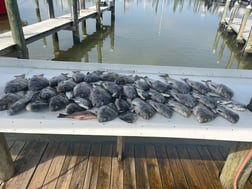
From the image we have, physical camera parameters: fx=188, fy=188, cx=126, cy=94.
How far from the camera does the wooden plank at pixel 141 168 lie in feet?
7.34

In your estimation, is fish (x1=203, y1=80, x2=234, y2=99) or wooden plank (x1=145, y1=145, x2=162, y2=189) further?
wooden plank (x1=145, y1=145, x2=162, y2=189)

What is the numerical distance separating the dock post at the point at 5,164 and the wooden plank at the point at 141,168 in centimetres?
148

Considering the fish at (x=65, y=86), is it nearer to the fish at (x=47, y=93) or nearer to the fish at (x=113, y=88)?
the fish at (x=47, y=93)

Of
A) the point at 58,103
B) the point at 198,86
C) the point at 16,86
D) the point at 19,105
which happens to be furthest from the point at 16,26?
the point at 198,86

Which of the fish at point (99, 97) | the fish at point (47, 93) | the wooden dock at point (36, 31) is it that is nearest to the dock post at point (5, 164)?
the fish at point (47, 93)

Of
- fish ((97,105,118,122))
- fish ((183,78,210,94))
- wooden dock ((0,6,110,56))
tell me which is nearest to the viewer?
fish ((97,105,118,122))

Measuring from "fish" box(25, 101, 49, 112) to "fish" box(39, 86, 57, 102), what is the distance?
0.23ft

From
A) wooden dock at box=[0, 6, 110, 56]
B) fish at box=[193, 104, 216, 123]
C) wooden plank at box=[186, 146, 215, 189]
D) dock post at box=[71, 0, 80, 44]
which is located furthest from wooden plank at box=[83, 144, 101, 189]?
dock post at box=[71, 0, 80, 44]

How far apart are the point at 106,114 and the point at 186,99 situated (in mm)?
810

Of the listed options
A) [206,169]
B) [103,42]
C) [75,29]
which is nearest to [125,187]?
[206,169]

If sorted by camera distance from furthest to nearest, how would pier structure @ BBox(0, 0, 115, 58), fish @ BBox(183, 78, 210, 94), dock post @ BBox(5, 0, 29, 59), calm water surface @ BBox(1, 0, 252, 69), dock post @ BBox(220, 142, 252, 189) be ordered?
calm water surface @ BBox(1, 0, 252, 69)
pier structure @ BBox(0, 0, 115, 58)
dock post @ BBox(5, 0, 29, 59)
fish @ BBox(183, 78, 210, 94)
dock post @ BBox(220, 142, 252, 189)

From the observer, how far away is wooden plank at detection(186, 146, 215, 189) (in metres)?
2.32

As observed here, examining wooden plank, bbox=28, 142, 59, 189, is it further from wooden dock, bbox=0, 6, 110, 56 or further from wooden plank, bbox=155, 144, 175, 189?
wooden dock, bbox=0, 6, 110, 56

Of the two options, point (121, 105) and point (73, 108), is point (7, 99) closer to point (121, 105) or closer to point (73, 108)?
point (73, 108)
